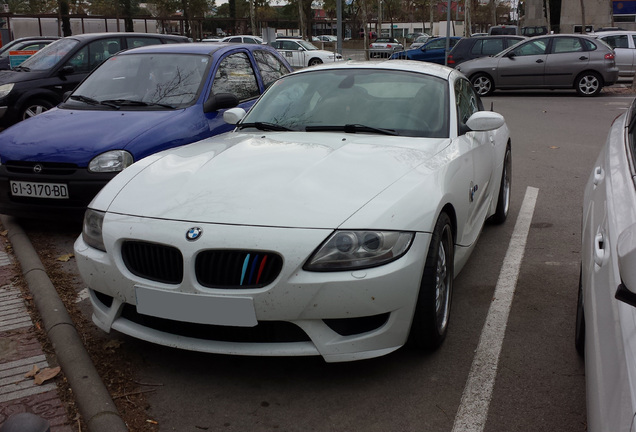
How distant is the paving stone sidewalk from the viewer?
307cm

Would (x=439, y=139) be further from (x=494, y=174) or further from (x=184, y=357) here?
(x=184, y=357)

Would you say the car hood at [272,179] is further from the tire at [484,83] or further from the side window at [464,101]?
the tire at [484,83]

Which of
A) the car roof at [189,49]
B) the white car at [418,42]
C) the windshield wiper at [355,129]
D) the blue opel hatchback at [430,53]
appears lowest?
the windshield wiper at [355,129]

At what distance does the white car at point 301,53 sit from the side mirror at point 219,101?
1016 inches

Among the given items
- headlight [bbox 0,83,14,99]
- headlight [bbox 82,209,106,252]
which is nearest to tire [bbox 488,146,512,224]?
headlight [bbox 82,209,106,252]

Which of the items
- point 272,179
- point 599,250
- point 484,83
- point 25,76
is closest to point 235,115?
point 272,179

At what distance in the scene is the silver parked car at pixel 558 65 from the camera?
17.8 m

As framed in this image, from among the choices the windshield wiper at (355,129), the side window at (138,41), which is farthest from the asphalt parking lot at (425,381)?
the side window at (138,41)

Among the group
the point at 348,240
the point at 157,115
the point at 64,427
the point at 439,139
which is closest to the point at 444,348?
the point at 348,240

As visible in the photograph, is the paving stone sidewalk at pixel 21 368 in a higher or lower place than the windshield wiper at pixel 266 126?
lower

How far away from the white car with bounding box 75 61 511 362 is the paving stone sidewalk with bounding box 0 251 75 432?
430 mm

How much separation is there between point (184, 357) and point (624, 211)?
2.29 metres

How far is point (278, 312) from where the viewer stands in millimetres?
2969

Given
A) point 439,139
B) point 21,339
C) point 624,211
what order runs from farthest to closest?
point 439,139 → point 21,339 → point 624,211
